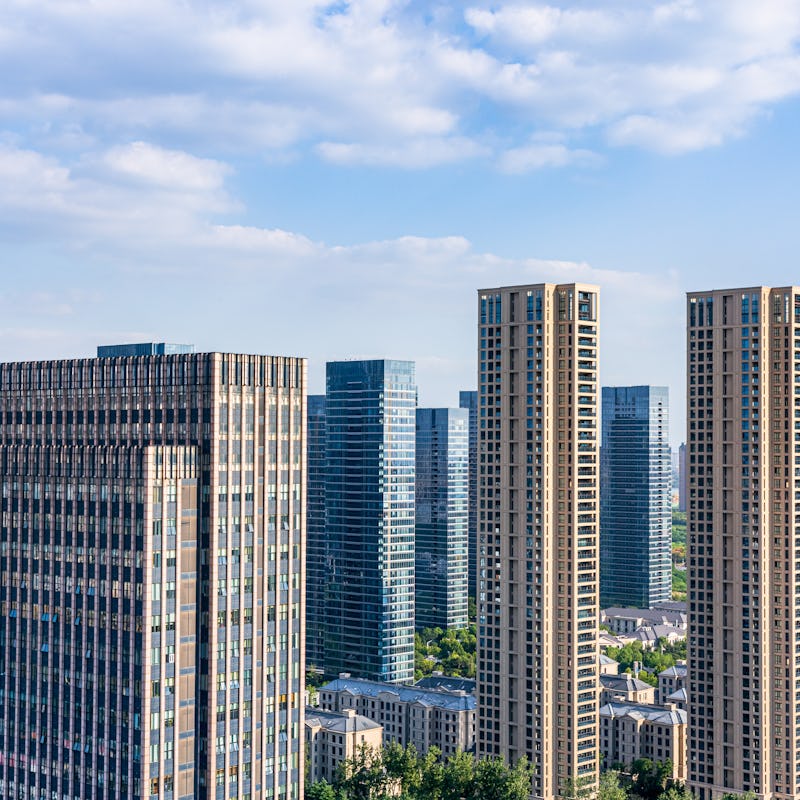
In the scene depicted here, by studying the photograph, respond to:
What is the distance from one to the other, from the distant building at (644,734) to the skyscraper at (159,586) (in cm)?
8645

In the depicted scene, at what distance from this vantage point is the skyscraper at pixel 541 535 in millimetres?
151875

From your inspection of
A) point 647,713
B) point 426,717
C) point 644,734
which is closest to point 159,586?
point 426,717

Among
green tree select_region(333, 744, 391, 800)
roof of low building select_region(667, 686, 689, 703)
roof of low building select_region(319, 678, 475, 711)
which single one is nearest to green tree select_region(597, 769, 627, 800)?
green tree select_region(333, 744, 391, 800)

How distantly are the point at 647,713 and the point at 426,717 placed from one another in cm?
3556

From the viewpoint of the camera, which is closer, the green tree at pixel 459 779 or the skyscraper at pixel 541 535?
the green tree at pixel 459 779

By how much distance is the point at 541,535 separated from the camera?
15350 cm

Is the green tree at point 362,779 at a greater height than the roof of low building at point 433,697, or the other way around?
the roof of low building at point 433,697

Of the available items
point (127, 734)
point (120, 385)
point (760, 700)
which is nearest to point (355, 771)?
point (760, 700)

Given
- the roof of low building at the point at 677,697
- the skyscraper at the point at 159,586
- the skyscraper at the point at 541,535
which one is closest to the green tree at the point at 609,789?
the skyscraper at the point at 541,535

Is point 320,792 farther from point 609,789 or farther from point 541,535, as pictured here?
point 541,535

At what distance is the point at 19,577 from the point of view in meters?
114

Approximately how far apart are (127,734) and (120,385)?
32.9 m

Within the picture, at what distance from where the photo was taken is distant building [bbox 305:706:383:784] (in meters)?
177

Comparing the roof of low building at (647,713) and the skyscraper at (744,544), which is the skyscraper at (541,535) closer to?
the skyscraper at (744,544)
